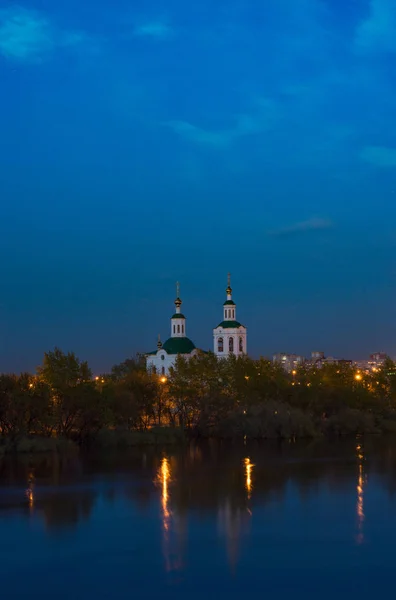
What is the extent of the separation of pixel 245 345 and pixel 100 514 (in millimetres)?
68549

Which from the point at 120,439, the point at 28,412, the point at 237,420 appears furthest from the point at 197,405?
the point at 28,412

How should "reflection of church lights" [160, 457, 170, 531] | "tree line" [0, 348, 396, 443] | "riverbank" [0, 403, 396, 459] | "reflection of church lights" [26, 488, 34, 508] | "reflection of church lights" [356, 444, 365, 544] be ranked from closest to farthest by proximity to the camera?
"reflection of church lights" [356, 444, 365, 544] → "reflection of church lights" [160, 457, 170, 531] → "reflection of church lights" [26, 488, 34, 508] → "riverbank" [0, 403, 396, 459] → "tree line" [0, 348, 396, 443]

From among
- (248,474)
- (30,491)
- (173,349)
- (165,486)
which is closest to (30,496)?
(30,491)

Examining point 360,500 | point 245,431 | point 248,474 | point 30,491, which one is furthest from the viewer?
point 245,431

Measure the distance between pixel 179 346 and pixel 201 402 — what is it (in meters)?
36.8

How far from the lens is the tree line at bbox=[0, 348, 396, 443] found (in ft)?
153

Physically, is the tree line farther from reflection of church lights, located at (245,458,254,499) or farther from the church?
the church

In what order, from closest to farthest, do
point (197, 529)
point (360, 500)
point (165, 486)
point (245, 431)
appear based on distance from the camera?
1. point (197, 529)
2. point (360, 500)
3. point (165, 486)
4. point (245, 431)

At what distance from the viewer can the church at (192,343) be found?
92312mm

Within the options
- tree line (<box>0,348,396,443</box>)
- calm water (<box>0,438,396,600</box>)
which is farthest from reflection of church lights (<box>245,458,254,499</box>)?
tree line (<box>0,348,396,443</box>)

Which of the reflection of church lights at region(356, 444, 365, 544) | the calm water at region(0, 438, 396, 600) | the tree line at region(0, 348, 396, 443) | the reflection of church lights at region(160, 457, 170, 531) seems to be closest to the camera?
the calm water at region(0, 438, 396, 600)

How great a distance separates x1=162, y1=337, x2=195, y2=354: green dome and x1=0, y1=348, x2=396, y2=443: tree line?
23.4 meters

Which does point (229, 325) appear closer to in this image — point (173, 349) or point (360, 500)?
point (173, 349)

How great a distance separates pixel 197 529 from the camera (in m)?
23.8
